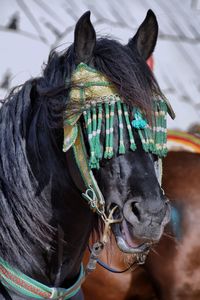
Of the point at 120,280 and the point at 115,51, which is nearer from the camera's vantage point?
the point at 115,51

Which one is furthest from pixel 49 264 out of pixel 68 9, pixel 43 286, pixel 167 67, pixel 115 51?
pixel 167 67

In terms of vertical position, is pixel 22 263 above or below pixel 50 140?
below

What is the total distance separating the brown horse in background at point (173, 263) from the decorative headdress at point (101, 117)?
1.18 m

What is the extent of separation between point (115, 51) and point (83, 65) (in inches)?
3.8

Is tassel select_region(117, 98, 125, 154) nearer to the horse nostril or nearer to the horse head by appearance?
the horse head

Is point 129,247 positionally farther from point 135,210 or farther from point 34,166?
point 34,166

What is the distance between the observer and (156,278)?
2748mm

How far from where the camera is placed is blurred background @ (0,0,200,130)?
3.79 metres

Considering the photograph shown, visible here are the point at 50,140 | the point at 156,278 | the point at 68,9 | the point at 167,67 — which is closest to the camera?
the point at 50,140

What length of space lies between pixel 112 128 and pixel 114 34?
8.69 feet

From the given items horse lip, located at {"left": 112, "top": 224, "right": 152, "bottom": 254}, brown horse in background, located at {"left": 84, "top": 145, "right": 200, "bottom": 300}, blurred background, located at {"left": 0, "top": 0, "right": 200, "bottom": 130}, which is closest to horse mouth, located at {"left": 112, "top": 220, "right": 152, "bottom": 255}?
horse lip, located at {"left": 112, "top": 224, "right": 152, "bottom": 254}

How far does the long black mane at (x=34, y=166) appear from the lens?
1.62 metres

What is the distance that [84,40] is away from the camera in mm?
1535

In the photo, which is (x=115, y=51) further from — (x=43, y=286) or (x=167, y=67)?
(x=167, y=67)
